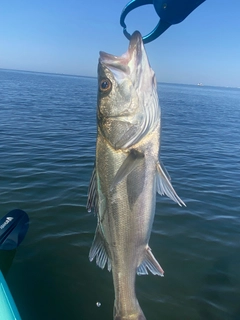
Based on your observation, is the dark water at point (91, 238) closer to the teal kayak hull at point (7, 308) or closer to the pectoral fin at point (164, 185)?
the teal kayak hull at point (7, 308)

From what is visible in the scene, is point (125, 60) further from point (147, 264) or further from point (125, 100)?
point (147, 264)

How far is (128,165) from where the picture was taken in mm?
2568

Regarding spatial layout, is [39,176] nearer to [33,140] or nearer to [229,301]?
[33,140]

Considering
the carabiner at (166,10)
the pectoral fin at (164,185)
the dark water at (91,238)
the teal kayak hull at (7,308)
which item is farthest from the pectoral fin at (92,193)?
the dark water at (91,238)

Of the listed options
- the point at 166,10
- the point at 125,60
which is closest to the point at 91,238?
the point at 125,60

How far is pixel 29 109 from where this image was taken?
26125mm

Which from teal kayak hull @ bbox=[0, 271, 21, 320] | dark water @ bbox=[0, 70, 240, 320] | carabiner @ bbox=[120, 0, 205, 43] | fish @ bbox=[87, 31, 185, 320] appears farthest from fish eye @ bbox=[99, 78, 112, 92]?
dark water @ bbox=[0, 70, 240, 320]

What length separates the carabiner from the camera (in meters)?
2.30

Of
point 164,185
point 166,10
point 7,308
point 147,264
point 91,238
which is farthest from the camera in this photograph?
point 91,238

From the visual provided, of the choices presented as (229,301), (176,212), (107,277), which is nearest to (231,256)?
(229,301)

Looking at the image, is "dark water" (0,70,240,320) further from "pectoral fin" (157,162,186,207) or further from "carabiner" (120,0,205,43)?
"carabiner" (120,0,205,43)

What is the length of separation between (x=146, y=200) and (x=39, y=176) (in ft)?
27.8

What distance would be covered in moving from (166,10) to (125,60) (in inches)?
20.2

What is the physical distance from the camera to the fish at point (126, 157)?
2.59 m
